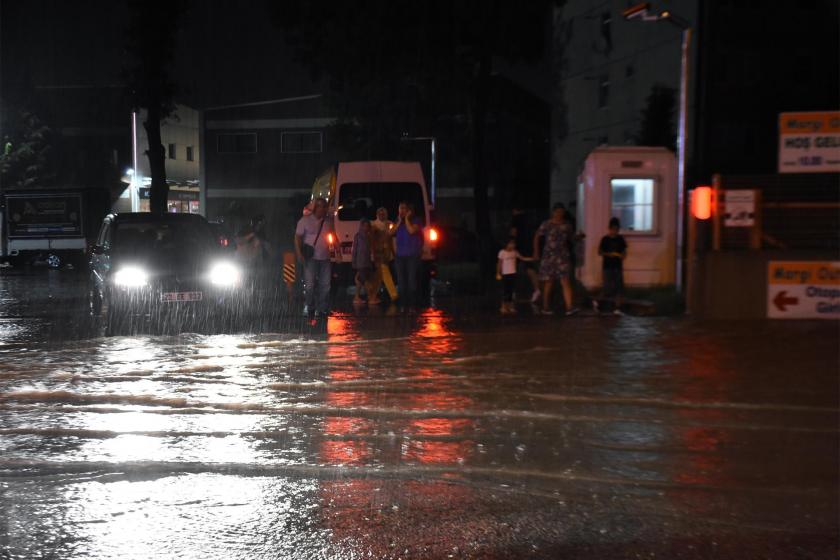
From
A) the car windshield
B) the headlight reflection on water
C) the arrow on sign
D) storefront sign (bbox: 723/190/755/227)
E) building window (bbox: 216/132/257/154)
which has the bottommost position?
the headlight reflection on water

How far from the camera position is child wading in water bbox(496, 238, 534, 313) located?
1612 cm

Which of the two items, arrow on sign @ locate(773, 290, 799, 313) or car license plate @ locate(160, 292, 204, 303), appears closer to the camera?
car license plate @ locate(160, 292, 204, 303)

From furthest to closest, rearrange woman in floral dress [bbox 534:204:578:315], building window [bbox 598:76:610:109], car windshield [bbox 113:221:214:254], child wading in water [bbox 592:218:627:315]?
building window [bbox 598:76:610:109]
child wading in water [bbox 592:218:627:315]
woman in floral dress [bbox 534:204:578:315]
car windshield [bbox 113:221:214:254]

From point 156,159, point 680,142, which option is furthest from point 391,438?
point 156,159

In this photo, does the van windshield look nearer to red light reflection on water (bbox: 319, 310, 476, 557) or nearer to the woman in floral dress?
the woman in floral dress

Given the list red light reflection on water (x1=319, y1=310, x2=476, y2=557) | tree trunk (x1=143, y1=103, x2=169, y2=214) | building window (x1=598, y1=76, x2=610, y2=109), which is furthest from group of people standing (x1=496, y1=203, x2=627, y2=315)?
building window (x1=598, y1=76, x2=610, y2=109)

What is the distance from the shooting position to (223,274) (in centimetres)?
1480

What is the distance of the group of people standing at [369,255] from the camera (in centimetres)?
1496

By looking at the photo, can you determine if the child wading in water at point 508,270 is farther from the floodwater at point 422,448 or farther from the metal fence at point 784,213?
the floodwater at point 422,448

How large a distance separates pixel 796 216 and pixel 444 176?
41.0 metres

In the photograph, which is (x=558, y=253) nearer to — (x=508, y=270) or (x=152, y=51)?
(x=508, y=270)

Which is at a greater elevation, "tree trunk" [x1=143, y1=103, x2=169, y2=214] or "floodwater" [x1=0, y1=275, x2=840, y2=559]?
"tree trunk" [x1=143, y1=103, x2=169, y2=214]

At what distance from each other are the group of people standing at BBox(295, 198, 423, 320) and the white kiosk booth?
374cm

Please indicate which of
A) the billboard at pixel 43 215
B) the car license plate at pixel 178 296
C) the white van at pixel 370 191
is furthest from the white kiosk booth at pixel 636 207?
the billboard at pixel 43 215
